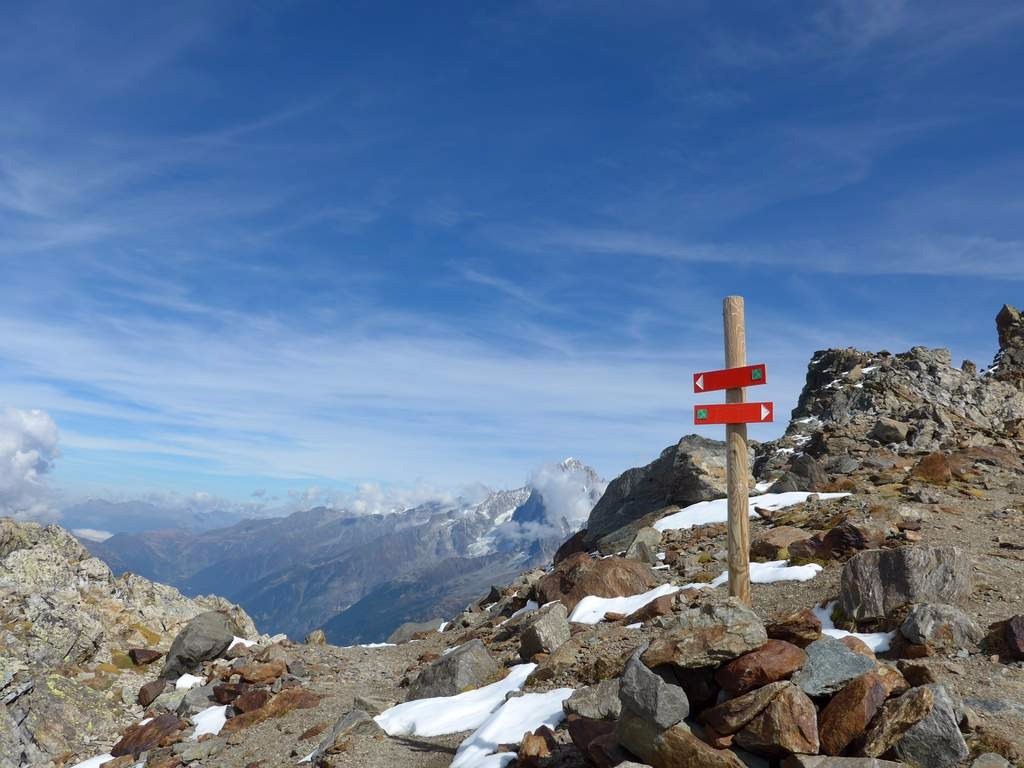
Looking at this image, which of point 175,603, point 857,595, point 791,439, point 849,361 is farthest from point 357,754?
point 849,361

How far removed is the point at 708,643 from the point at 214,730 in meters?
16.0

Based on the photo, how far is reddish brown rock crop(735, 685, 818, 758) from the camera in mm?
8398

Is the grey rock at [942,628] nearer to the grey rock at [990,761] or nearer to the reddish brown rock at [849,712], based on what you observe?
the reddish brown rock at [849,712]

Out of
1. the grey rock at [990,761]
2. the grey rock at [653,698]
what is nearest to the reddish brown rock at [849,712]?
the grey rock at [990,761]

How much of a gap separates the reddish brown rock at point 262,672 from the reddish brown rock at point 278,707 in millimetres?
1878

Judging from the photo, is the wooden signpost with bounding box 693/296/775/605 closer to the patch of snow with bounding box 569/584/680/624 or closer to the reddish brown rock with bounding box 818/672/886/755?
the reddish brown rock with bounding box 818/672/886/755

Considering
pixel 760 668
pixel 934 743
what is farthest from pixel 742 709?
pixel 934 743

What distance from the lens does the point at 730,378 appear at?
1350 cm

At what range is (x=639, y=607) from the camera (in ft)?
62.4

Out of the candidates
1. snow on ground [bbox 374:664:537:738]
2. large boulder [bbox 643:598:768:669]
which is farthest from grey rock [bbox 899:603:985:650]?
snow on ground [bbox 374:664:537:738]

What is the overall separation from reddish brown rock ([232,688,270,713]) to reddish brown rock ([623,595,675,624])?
452 inches

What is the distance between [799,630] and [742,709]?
1783 mm

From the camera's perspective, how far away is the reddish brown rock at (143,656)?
1019 inches

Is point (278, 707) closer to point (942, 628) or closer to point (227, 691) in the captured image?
point (227, 691)
